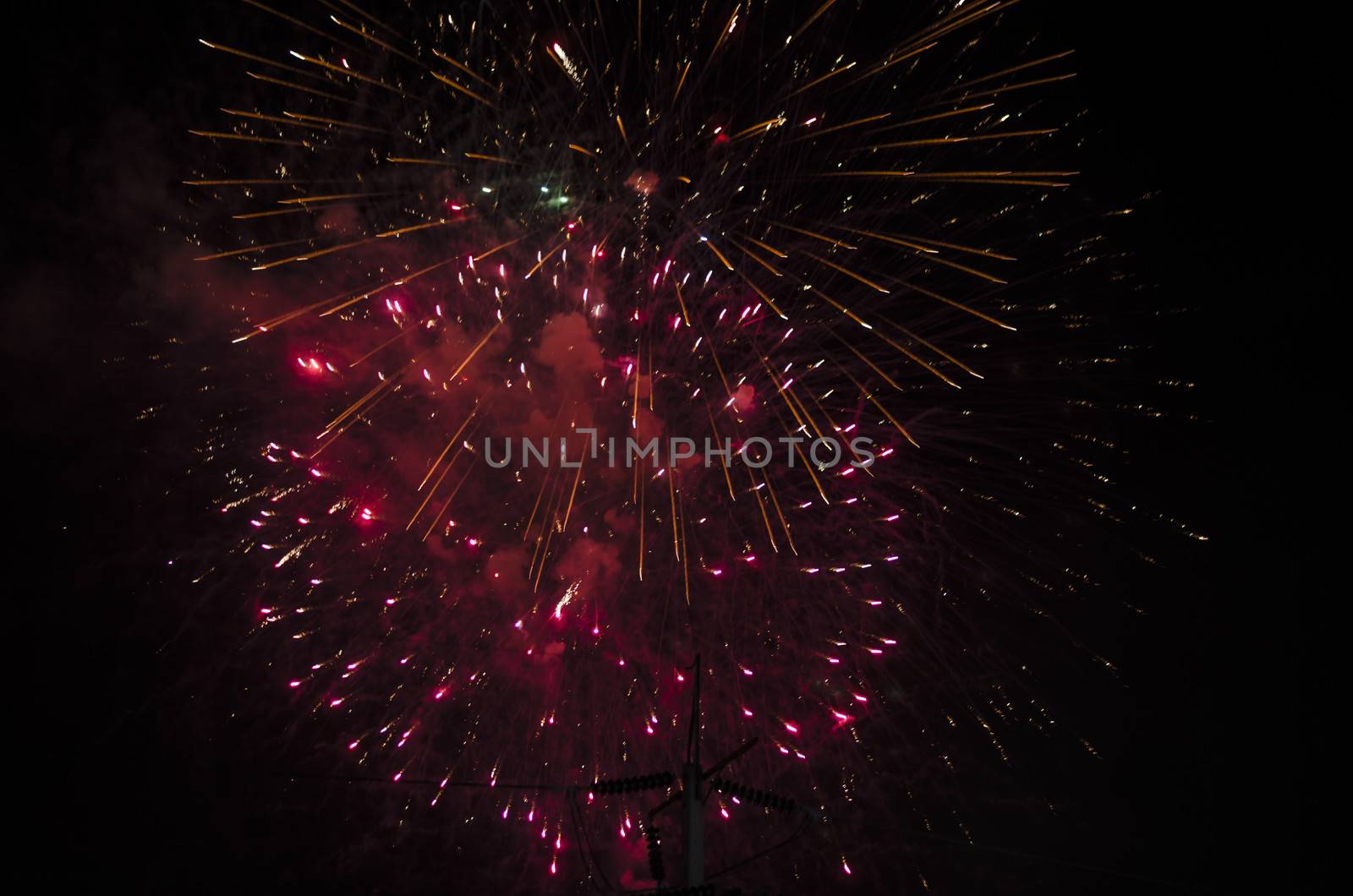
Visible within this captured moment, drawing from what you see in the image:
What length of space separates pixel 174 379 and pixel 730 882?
7.05 metres

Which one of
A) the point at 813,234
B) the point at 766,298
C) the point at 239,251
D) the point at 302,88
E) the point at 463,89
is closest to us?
the point at 463,89

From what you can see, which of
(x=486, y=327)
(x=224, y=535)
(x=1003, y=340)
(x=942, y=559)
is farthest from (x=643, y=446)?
(x=224, y=535)

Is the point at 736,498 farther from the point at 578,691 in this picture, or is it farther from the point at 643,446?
the point at 578,691

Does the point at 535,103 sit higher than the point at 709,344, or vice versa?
the point at 535,103

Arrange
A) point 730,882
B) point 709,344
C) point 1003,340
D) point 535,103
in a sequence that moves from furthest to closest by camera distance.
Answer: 1. point 730,882
2. point 1003,340
3. point 709,344
4. point 535,103

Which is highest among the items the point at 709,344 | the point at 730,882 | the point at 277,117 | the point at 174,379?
the point at 277,117

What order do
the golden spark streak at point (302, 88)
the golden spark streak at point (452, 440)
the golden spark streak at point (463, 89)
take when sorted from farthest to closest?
the golden spark streak at point (452, 440), the golden spark streak at point (302, 88), the golden spark streak at point (463, 89)

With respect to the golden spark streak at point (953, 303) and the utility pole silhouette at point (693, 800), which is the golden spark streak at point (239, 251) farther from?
the golden spark streak at point (953, 303)

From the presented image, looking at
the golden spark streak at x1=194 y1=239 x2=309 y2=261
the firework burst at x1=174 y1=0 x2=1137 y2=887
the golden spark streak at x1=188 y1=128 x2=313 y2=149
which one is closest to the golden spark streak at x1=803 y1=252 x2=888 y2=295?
the firework burst at x1=174 y1=0 x2=1137 y2=887

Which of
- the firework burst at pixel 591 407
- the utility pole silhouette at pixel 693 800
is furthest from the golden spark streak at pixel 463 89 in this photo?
the utility pole silhouette at pixel 693 800

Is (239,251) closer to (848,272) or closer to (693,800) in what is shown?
(848,272)

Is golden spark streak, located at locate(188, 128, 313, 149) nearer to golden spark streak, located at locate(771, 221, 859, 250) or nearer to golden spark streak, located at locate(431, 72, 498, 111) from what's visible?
golden spark streak, located at locate(431, 72, 498, 111)

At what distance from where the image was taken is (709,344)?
6.50m

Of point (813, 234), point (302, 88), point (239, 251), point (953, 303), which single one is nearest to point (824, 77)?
point (813, 234)
